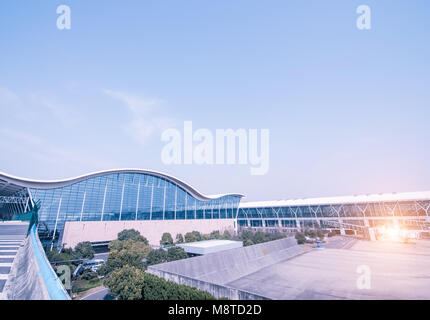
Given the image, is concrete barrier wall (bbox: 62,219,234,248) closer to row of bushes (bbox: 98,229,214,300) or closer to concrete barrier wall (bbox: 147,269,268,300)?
row of bushes (bbox: 98,229,214,300)

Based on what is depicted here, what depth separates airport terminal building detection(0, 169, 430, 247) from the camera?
2552cm

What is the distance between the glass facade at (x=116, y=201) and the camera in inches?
998

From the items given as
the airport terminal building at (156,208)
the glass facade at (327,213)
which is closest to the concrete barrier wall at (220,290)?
the airport terminal building at (156,208)

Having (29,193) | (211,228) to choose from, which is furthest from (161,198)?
(29,193)

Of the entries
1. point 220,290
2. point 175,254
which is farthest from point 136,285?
point 175,254

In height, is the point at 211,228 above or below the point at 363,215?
below

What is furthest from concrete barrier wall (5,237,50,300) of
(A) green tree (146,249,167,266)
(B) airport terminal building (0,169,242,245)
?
(B) airport terminal building (0,169,242,245)

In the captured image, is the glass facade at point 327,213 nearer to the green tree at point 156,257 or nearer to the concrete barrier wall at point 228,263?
the concrete barrier wall at point 228,263

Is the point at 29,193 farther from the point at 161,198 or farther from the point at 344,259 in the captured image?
the point at 344,259

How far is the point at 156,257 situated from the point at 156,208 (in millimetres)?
18330

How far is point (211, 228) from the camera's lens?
137ft

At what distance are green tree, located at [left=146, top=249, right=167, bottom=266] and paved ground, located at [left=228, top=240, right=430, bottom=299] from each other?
5971mm

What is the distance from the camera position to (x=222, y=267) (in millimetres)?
17125
